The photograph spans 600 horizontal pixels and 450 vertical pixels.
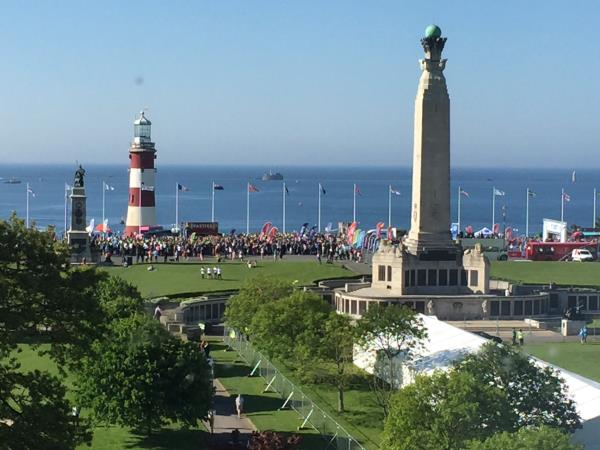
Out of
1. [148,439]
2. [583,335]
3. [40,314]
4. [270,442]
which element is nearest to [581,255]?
[583,335]

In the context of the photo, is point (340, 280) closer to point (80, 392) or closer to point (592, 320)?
point (592, 320)

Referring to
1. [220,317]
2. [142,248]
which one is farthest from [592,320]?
[142,248]

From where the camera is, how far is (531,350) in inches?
1619

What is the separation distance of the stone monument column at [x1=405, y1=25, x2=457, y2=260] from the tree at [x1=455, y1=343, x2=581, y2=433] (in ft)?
94.8

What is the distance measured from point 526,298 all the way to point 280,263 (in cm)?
1523

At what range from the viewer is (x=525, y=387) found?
2386cm

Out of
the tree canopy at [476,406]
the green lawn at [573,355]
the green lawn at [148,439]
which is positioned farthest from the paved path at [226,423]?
the green lawn at [573,355]

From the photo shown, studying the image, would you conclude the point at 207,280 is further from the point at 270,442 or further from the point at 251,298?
→ the point at 270,442

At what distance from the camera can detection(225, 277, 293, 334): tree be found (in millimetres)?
41906

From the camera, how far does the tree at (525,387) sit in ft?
76.4

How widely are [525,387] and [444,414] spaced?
7.93 feet

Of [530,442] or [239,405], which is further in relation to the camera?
[239,405]

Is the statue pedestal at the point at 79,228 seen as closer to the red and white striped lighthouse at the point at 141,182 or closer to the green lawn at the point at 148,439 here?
the red and white striped lighthouse at the point at 141,182

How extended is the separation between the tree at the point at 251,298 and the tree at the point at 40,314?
21.4m
